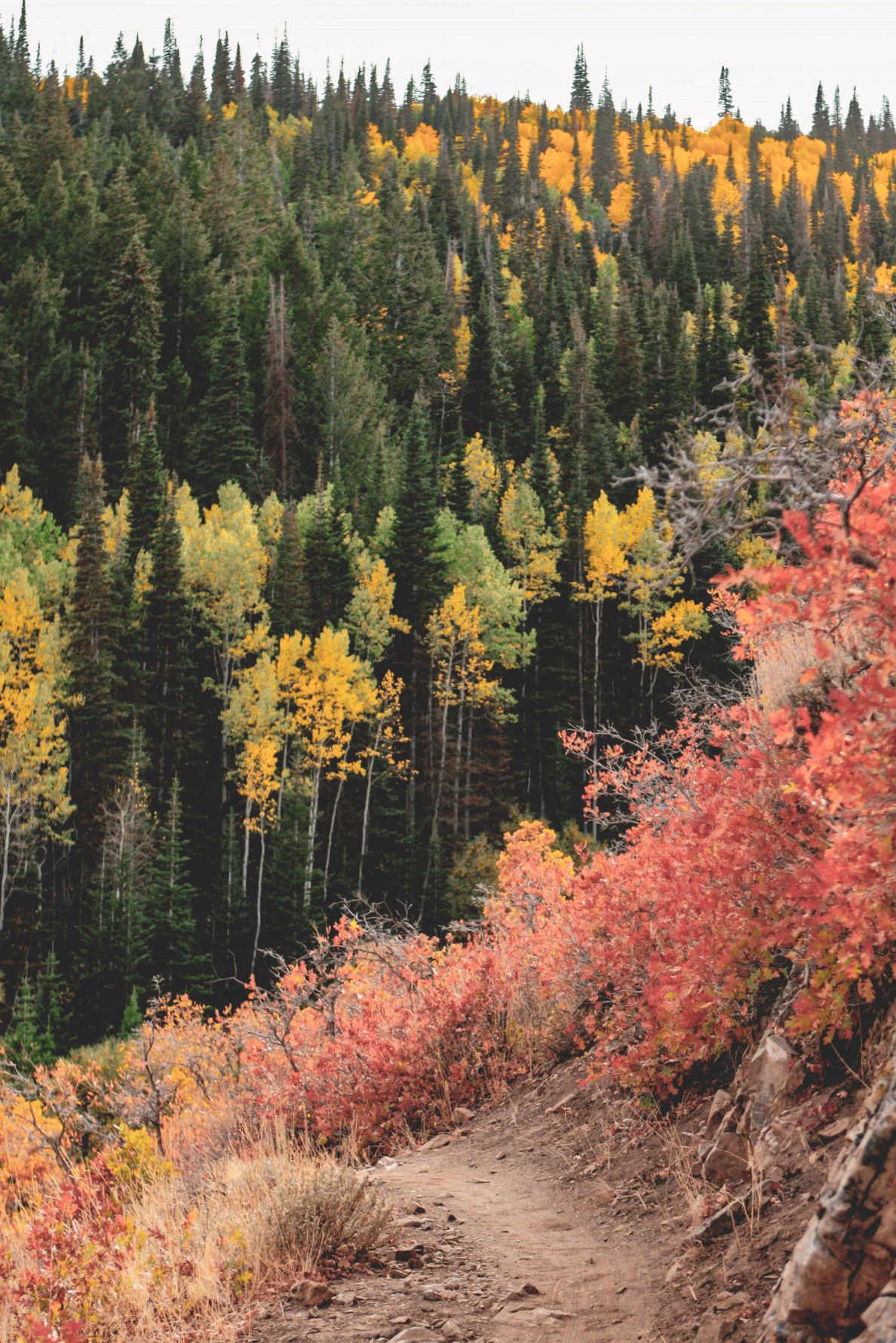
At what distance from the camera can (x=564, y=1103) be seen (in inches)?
301

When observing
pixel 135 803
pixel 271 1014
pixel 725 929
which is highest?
pixel 725 929

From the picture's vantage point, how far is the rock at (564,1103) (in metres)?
7.62

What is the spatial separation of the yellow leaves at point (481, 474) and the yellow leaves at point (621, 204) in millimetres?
61254

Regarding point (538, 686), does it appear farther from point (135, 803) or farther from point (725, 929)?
point (725, 929)

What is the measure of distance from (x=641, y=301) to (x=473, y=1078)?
74693mm

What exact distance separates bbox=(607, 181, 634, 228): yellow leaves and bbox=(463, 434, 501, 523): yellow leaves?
201 feet

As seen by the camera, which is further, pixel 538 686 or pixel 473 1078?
pixel 538 686

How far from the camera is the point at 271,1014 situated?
1030 cm

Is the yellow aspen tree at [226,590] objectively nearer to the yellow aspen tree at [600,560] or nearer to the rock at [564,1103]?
the yellow aspen tree at [600,560]

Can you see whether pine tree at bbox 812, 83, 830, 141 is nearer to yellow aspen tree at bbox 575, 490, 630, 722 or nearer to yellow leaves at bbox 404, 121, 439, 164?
yellow leaves at bbox 404, 121, 439, 164

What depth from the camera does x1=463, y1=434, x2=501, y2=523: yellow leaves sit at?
53562mm

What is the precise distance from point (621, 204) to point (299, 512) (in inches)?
3418

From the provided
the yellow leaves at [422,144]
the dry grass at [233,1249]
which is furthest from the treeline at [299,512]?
the yellow leaves at [422,144]

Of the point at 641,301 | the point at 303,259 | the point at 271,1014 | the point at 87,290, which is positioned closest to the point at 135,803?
the point at 271,1014
